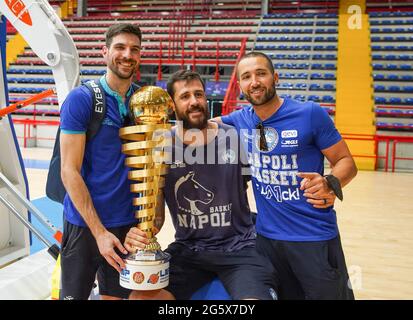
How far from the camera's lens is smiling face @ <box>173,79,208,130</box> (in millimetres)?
1803

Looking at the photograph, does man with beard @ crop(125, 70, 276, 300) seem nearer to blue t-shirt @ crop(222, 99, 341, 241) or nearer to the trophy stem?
blue t-shirt @ crop(222, 99, 341, 241)

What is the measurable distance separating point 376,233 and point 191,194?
383cm

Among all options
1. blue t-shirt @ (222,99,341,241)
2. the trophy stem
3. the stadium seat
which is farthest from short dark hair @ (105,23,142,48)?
the stadium seat

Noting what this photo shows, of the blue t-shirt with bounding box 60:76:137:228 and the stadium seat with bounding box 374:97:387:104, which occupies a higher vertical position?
the stadium seat with bounding box 374:97:387:104

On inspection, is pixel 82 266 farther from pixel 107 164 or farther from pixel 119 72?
pixel 119 72

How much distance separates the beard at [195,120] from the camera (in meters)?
1.81

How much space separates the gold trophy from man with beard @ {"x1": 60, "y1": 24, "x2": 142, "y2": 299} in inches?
4.2

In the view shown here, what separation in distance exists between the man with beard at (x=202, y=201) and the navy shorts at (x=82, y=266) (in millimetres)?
255

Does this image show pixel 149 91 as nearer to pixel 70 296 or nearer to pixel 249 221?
pixel 249 221

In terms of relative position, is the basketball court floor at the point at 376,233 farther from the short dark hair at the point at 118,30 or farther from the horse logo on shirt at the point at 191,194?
the short dark hair at the point at 118,30

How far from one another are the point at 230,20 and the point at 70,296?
53.9 ft

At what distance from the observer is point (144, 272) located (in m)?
1.44

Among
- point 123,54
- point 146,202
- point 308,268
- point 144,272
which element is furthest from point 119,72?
point 308,268
